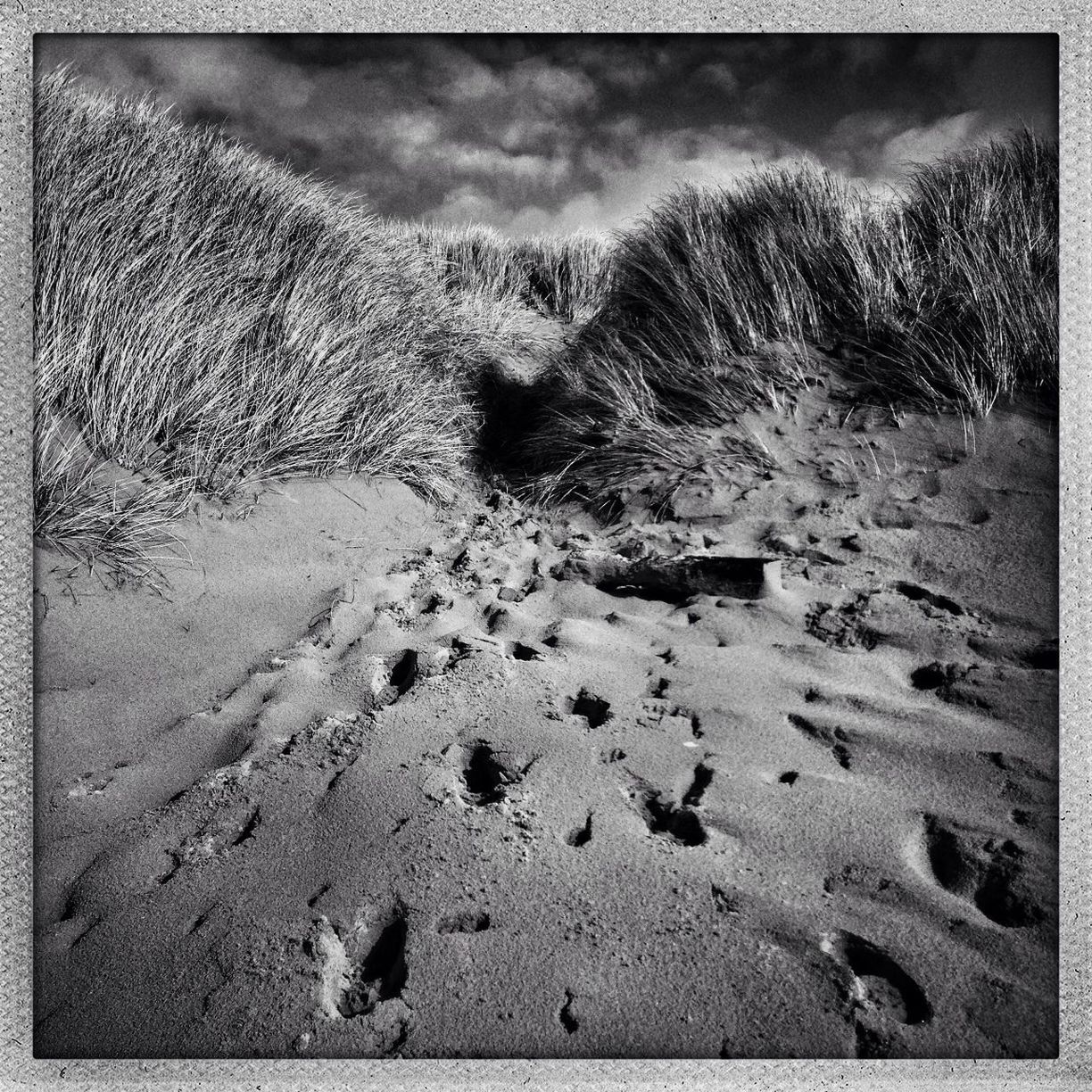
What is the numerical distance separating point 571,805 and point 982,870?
0.74 meters

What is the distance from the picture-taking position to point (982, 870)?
131cm

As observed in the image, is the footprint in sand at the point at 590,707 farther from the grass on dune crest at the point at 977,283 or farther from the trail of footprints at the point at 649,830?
the grass on dune crest at the point at 977,283

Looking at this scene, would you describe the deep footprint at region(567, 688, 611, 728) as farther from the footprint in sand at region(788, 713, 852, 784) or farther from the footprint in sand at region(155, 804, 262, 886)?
the footprint in sand at region(155, 804, 262, 886)

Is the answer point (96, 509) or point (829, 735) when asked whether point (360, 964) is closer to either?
point (829, 735)

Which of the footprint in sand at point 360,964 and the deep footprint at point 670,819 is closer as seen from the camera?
the footprint in sand at point 360,964

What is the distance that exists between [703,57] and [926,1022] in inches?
81.4

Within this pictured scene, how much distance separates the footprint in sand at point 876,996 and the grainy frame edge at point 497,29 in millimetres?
371

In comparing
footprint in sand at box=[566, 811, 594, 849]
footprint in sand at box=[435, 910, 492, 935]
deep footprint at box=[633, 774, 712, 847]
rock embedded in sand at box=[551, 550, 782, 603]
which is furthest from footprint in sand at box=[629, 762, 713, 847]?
rock embedded in sand at box=[551, 550, 782, 603]

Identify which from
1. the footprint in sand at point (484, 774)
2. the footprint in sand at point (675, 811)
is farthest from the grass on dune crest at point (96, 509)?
the footprint in sand at point (675, 811)

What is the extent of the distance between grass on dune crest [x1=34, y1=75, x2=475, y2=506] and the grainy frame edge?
0.70 feet

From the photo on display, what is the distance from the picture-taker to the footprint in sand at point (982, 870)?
1.28m

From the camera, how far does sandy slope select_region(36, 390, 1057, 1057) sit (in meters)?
1.19

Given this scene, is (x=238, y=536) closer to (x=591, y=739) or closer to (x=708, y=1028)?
(x=591, y=739)

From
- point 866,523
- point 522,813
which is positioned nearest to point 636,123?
point 866,523
